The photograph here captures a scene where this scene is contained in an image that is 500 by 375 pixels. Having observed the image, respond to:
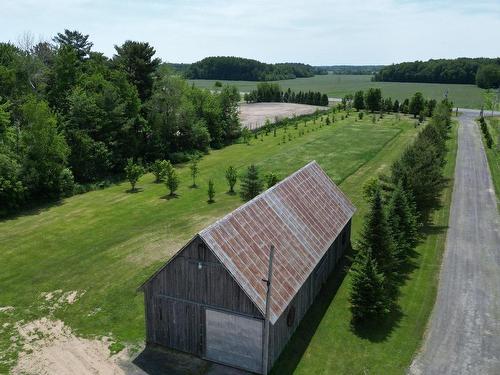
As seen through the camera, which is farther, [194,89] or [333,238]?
[194,89]

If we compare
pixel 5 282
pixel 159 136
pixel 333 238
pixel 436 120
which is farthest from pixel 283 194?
pixel 436 120

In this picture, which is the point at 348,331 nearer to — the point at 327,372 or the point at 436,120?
the point at 327,372

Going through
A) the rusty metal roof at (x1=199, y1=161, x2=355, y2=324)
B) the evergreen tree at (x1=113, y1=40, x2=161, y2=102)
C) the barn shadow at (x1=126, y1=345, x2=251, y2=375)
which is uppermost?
the evergreen tree at (x1=113, y1=40, x2=161, y2=102)

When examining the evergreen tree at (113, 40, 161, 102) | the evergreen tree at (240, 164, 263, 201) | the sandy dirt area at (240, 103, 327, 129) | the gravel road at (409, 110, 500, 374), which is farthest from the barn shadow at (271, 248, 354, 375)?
the sandy dirt area at (240, 103, 327, 129)

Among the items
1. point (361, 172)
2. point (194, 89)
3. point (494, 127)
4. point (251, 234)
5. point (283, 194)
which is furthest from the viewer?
point (494, 127)

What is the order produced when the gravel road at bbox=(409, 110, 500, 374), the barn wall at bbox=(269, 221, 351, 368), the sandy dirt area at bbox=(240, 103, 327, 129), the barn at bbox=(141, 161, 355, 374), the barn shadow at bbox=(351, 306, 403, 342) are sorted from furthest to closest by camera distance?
the sandy dirt area at bbox=(240, 103, 327, 129) → the barn shadow at bbox=(351, 306, 403, 342) → the gravel road at bbox=(409, 110, 500, 374) → the barn wall at bbox=(269, 221, 351, 368) → the barn at bbox=(141, 161, 355, 374)

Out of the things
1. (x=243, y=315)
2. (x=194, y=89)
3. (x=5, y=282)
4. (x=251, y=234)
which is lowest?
(x=5, y=282)

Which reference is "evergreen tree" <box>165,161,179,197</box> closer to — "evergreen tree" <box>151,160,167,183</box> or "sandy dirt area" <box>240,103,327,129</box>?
"evergreen tree" <box>151,160,167,183</box>

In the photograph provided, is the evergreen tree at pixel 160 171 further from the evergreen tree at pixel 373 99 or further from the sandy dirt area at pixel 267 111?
the evergreen tree at pixel 373 99
